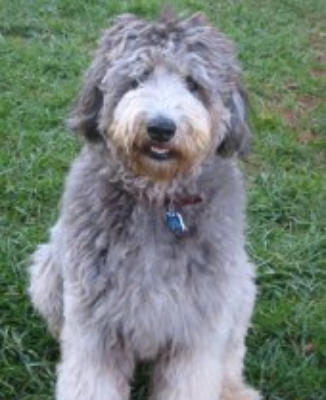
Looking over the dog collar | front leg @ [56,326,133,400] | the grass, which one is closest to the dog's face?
the dog collar

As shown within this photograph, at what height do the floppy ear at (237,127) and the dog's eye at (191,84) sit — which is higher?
the dog's eye at (191,84)

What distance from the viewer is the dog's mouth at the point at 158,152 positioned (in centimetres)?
335

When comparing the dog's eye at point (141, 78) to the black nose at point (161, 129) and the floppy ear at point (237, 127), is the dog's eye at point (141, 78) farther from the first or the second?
the floppy ear at point (237, 127)

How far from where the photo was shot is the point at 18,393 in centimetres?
426

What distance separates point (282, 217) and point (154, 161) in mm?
2375

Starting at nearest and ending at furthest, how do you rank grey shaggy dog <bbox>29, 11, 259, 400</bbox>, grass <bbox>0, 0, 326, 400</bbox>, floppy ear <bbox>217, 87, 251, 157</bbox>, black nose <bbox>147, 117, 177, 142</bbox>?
black nose <bbox>147, 117, 177, 142</bbox>
grey shaggy dog <bbox>29, 11, 259, 400</bbox>
floppy ear <bbox>217, 87, 251, 157</bbox>
grass <bbox>0, 0, 326, 400</bbox>

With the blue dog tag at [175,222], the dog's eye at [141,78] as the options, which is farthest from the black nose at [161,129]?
the blue dog tag at [175,222]

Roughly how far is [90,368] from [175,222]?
69cm

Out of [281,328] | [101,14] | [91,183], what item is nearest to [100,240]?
[91,183]

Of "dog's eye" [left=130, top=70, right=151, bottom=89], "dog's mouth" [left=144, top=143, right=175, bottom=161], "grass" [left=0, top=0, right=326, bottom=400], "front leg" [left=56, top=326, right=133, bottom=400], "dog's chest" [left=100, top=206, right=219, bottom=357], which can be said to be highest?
"dog's eye" [left=130, top=70, right=151, bottom=89]

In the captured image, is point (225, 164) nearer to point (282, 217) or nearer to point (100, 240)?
point (100, 240)

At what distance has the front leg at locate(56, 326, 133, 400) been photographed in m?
3.82

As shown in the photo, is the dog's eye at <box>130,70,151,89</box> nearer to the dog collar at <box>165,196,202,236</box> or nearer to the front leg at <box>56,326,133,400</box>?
the dog collar at <box>165,196,202,236</box>

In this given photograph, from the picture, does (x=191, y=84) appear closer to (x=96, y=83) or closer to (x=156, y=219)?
(x=96, y=83)
